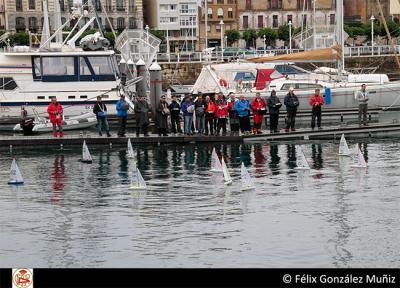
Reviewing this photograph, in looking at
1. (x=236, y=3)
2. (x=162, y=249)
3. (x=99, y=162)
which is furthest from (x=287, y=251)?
(x=236, y=3)

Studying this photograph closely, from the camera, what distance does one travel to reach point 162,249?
70.2 ft

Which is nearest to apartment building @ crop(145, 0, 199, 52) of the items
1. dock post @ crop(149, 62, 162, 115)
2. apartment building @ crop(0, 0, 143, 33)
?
apartment building @ crop(0, 0, 143, 33)

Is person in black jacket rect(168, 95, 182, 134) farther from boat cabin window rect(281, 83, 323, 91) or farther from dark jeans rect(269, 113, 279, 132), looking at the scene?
boat cabin window rect(281, 83, 323, 91)

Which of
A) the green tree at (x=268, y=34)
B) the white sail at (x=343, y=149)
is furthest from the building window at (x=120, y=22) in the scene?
the white sail at (x=343, y=149)

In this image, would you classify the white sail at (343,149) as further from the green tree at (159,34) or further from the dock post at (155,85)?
the green tree at (159,34)

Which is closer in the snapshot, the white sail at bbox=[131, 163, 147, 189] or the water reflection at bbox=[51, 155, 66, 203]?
the water reflection at bbox=[51, 155, 66, 203]

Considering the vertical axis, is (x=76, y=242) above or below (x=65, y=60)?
below

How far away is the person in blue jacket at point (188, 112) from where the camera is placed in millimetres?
39000

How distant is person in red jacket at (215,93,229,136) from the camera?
39.0 meters

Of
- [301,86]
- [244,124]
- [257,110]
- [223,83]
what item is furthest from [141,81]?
[257,110]

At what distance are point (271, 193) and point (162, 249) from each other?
692 cm

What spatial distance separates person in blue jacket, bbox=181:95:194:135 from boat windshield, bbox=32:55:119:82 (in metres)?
8.41

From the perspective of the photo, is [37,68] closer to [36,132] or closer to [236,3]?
[36,132]
